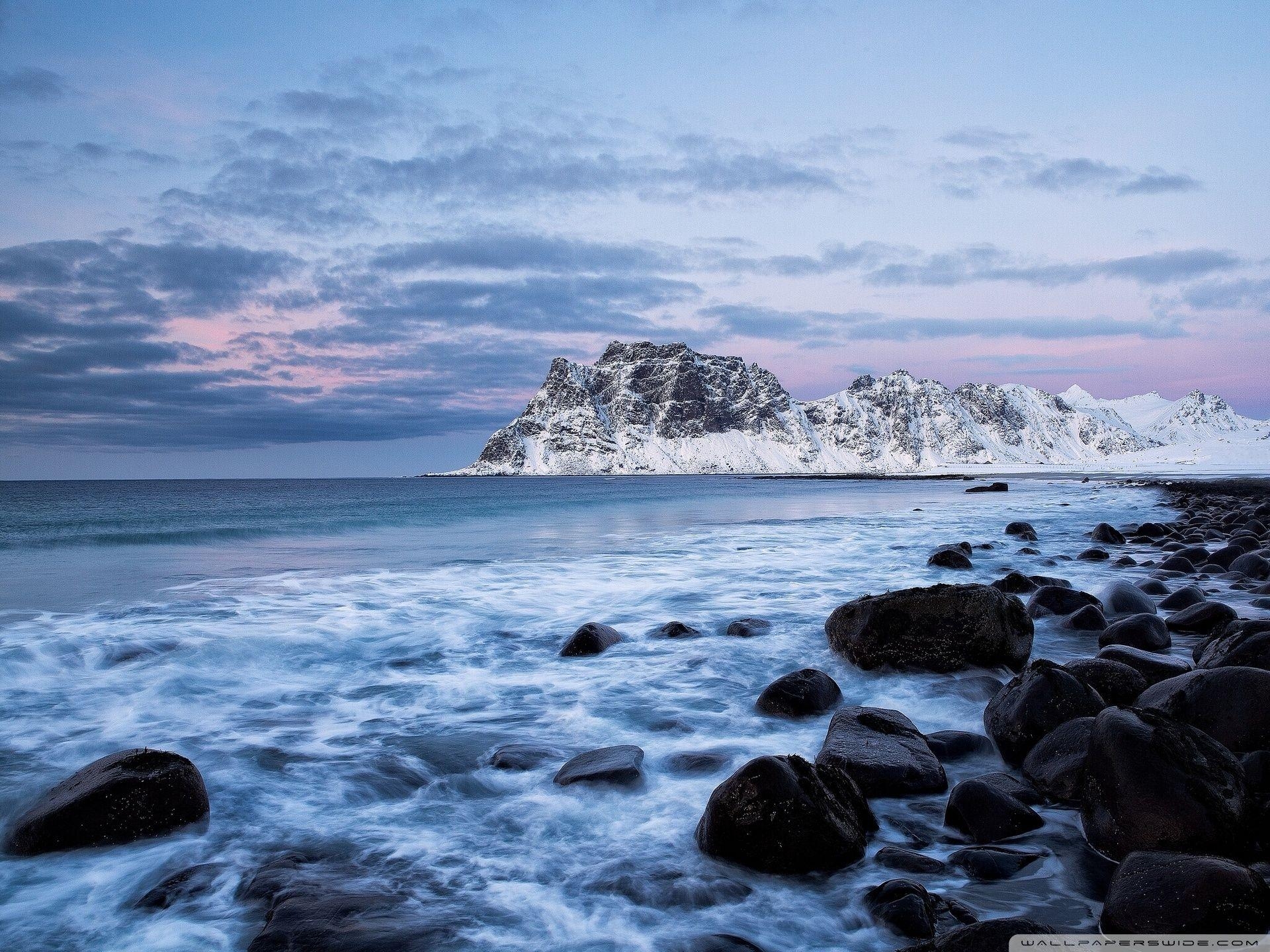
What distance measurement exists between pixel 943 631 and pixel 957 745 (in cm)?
221

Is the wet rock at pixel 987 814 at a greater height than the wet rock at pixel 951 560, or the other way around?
the wet rock at pixel 987 814

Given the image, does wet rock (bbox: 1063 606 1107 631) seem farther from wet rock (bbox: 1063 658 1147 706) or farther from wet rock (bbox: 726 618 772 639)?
wet rock (bbox: 726 618 772 639)

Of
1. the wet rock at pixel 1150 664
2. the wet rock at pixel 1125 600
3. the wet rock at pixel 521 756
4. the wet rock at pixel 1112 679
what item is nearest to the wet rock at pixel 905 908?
the wet rock at pixel 521 756

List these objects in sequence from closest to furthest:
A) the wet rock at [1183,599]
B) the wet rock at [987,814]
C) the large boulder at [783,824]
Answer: the large boulder at [783,824]
the wet rock at [987,814]
the wet rock at [1183,599]

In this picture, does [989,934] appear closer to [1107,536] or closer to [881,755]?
[881,755]

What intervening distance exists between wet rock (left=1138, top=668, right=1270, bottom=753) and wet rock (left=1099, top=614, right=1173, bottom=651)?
2.61 m

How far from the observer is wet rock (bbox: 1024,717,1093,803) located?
163 inches

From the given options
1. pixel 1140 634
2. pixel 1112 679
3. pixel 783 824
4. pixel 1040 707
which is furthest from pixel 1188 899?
pixel 1140 634

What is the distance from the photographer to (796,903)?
346 cm

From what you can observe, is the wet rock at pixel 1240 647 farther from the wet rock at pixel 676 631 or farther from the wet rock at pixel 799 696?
the wet rock at pixel 676 631

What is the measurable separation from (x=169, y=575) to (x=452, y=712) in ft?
41.2

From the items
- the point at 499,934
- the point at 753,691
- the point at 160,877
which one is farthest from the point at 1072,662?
the point at 160,877

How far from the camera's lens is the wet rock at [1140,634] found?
7008 millimetres

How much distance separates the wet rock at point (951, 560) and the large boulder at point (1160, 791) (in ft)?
36.7
